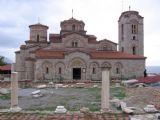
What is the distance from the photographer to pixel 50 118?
1186cm

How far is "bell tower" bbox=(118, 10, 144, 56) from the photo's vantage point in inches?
1882

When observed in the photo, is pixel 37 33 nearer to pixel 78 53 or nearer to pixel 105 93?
pixel 78 53

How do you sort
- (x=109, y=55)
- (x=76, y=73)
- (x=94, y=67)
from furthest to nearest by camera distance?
(x=109, y=55) < (x=76, y=73) < (x=94, y=67)

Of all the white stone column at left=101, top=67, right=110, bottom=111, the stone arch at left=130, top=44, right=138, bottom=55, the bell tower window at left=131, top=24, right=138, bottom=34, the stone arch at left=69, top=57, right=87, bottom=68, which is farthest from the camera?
the stone arch at left=130, top=44, right=138, bottom=55

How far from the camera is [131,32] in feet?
158

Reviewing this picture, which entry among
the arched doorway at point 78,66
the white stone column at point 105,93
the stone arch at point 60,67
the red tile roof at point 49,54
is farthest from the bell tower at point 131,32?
the white stone column at point 105,93

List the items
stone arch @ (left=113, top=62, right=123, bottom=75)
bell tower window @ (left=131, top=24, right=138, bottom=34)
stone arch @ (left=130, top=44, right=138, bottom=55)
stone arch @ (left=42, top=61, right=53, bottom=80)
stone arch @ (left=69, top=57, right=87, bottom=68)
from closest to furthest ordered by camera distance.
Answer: stone arch @ (left=42, top=61, right=53, bottom=80)
stone arch @ (left=69, top=57, right=87, bottom=68)
stone arch @ (left=113, top=62, right=123, bottom=75)
bell tower window @ (left=131, top=24, right=138, bottom=34)
stone arch @ (left=130, top=44, right=138, bottom=55)

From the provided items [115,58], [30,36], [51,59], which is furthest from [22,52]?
[115,58]

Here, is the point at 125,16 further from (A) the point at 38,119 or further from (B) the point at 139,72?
(A) the point at 38,119

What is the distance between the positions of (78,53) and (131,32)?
33.7ft

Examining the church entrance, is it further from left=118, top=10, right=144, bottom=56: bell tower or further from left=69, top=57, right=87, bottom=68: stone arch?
left=118, top=10, right=144, bottom=56: bell tower

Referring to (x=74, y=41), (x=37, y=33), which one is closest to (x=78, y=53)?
(x=74, y=41)

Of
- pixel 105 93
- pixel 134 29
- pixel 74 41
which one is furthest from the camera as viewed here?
pixel 134 29

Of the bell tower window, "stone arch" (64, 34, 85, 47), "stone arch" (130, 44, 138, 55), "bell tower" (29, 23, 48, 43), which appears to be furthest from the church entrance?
the bell tower window
